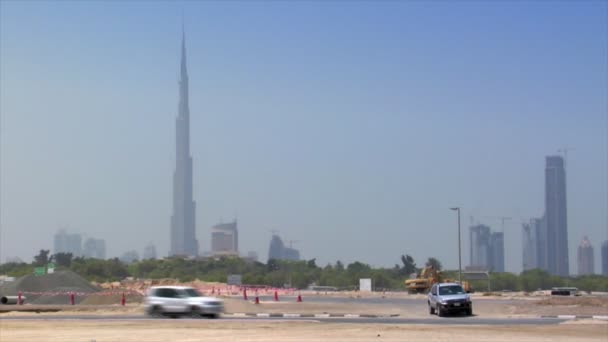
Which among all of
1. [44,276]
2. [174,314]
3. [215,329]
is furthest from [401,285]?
[215,329]

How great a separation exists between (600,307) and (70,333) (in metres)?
35.3

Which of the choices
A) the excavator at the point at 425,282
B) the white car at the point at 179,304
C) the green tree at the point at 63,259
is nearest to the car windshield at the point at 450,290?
the white car at the point at 179,304

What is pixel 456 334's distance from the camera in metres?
29.4

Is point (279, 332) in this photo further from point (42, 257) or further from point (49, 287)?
point (42, 257)

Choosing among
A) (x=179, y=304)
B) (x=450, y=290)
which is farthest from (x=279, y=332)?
(x=450, y=290)

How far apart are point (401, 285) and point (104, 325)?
106 meters

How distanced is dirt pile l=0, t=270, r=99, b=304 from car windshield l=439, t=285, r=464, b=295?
28.6m

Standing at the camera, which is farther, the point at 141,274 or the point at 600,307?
the point at 141,274

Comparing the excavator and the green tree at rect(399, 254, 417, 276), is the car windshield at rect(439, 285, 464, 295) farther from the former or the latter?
the green tree at rect(399, 254, 417, 276)

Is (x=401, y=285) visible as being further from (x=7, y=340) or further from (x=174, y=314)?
(x=7, y=340)

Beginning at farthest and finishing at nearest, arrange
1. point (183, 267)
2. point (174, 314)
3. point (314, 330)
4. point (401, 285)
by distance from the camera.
A: point (183, 267)
point (401, 285)
point (174, 314)
point (314, 330)

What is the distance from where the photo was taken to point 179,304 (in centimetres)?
4156

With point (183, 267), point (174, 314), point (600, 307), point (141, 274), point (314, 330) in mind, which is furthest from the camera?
point (183, 267)

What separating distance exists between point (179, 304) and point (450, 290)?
41.5 feet
